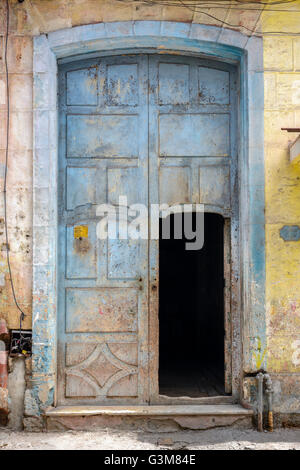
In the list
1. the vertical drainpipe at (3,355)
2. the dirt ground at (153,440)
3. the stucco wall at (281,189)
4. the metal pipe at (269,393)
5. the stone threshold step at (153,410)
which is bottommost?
the dirt ground at (153,440)

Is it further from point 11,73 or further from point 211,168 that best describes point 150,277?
point 11,73

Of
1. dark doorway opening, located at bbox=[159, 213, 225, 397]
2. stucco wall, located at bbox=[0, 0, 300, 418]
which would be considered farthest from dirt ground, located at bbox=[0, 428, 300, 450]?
stucco wall, located at bbox=[0, 0, 300, 418]

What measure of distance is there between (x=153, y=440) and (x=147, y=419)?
11.5 inches

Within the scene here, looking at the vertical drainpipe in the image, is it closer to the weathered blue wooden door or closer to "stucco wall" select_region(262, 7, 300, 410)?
the weathered blue wooden door

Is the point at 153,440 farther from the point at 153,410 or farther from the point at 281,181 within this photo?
the point at 281,181

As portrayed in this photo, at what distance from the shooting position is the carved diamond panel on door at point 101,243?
17.2 ft

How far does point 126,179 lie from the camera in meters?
5.37

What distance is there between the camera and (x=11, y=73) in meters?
5.17

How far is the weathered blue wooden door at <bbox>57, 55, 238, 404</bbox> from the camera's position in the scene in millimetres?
5258

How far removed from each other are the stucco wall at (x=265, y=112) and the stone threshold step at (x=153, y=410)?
112 cm

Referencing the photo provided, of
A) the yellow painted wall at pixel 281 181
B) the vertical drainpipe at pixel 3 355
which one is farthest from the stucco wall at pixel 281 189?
A: the vertical drainpipe at pixel 3 355

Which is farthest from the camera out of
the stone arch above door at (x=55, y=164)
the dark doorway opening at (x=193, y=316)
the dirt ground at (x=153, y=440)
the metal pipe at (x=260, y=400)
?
the dark doorway opening at (x=193, y=316)

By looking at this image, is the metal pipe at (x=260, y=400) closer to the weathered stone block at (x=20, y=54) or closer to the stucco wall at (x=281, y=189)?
the stucco wall at (x=281, y=189)
